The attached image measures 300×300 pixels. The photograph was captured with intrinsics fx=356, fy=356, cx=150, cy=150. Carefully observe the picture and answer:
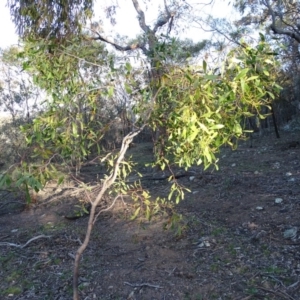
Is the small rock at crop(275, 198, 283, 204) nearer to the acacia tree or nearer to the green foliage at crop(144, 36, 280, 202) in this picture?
the acacia tree

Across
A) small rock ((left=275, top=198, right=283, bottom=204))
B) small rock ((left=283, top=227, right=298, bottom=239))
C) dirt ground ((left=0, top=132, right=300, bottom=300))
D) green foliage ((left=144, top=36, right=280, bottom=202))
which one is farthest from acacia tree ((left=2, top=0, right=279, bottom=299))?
small rock ((left=275, top=198, right=283, bottom=204))

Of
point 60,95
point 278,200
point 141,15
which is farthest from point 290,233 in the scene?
point 141,15

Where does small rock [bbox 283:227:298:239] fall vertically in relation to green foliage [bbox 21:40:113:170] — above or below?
below

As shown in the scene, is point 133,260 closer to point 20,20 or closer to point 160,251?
point 160,251

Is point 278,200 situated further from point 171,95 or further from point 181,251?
point 171,95

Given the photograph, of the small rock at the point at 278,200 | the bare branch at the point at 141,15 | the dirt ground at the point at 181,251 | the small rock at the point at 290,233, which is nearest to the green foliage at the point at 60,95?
the dirt ground at the point at 181,251

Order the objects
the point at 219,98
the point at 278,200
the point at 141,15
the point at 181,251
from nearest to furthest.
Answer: the point at 219,98, the point at 181,251, the point at 278,200, the point at 141,15

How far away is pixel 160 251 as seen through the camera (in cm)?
425

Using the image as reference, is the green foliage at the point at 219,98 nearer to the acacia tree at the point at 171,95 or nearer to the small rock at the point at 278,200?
the acacia tree at the point at 171,95

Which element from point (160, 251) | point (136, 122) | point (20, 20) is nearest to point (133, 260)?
point (160, 251)

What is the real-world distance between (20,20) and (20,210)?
4204mm

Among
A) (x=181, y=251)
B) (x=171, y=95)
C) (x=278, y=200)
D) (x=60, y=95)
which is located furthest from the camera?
(x=278, y=200)

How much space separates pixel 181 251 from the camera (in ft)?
13.8

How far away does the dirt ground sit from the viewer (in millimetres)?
3441
